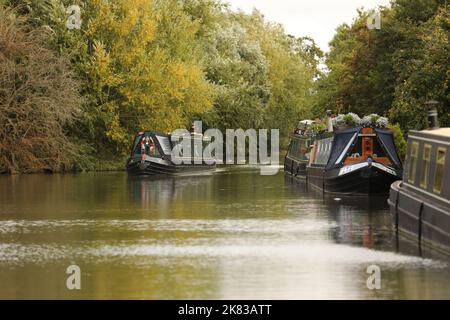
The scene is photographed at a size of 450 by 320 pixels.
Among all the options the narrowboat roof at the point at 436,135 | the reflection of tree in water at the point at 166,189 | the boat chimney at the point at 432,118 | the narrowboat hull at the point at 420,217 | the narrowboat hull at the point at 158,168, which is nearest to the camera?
the narrowboat hull at the point at 420,217

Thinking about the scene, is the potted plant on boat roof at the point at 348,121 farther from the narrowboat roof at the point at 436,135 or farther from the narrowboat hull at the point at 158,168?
the narrowboat hull at the point at 158,168

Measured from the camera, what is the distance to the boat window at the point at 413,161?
22.0 m

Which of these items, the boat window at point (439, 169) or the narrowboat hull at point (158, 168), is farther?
the narrowboat hull at point (158, 168)

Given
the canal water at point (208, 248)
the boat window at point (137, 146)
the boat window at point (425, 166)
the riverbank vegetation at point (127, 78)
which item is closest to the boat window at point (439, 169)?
the boat window at point (425, 166)

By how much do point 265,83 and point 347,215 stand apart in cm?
4613

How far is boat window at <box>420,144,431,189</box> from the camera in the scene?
68.2 feet

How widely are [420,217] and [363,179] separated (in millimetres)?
13678

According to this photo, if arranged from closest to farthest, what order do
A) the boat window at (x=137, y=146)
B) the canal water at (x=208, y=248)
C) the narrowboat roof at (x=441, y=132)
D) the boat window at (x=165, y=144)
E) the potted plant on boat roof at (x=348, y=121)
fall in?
the canal water at (x=208, y=248), the narrowboat roof at (x=441, y=132), the potted plant on boat roof at (x=348, y=121), the boat window at (x=137, y=146), the boat window at (x=165, y=144)

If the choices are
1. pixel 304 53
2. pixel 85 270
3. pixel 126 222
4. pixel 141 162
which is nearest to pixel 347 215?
pixel 126 222

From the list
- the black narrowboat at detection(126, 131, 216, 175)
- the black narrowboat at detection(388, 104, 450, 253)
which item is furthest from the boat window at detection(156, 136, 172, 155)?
the black narrowboat at detection(388, 104, 450, 253)

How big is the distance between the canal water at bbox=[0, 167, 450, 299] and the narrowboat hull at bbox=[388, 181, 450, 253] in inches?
11.1

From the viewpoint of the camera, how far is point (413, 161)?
22.4m

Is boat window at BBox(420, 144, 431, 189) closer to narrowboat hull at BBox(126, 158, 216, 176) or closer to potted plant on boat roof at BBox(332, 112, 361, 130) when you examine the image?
potted plant on boat roof at BBox(332, 112, 361, 130)

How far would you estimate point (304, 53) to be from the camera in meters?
101
